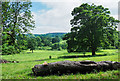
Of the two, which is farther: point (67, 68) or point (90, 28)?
point (90, 28)

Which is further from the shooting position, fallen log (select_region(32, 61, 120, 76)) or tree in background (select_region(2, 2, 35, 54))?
tree in background (select_region(2, 2, 35, 54))

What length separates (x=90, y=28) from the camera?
37.1 metres

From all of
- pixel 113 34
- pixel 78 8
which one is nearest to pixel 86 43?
pixel 113 34

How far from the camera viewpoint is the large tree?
3612 cm

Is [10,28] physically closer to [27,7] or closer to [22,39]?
[22,39]

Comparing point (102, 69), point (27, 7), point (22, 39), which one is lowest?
point (102, 69)

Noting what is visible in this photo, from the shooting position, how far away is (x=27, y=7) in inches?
1273

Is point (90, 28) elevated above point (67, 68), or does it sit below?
above

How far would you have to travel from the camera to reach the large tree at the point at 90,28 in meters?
36.1

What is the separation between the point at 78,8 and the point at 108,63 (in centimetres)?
3071

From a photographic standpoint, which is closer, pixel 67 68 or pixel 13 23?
pixel 67 68

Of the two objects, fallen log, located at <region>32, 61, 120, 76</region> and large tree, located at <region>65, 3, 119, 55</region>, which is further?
large tree, located at <region>65, 3, 119, 55</region>

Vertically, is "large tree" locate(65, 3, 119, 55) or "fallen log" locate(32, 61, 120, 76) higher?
"large tree" locate(65, 3, 119, 55)

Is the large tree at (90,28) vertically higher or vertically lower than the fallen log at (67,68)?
higher
